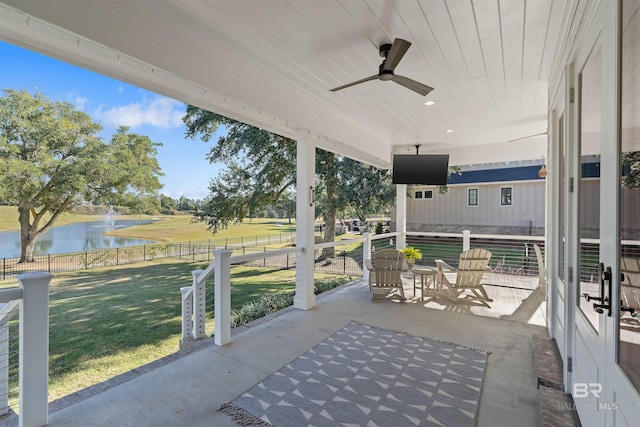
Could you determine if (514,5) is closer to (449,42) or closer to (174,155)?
(449,42)

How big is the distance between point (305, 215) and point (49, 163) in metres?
2.95

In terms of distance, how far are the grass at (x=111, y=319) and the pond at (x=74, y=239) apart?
33 cm

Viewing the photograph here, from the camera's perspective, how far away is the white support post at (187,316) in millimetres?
3748

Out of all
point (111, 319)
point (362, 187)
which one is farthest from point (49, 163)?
point (362, 187)

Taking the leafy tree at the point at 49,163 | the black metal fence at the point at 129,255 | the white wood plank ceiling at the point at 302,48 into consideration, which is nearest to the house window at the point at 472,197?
the white wood plank ceiling at the point at 302,48

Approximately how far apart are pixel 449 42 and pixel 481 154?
500 cm

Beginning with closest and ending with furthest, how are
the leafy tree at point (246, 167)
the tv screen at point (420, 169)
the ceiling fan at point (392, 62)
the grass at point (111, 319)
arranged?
the ceiling fan at point (392, 62) < the grass at point (111, 319) < the tv screen at point (420, 169) < the leafy tree at point (246, 167)

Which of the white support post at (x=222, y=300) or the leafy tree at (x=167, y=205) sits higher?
the leafy tree at (x=167, y=205)

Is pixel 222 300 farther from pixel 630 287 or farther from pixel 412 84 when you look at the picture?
pixel 630 287

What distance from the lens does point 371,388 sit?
253cm

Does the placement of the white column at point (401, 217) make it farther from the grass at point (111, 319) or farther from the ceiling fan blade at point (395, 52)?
the ceiling fan blade at point (395, 52)

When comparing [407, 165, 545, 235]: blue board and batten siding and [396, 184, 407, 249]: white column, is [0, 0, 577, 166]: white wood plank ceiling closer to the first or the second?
[396, 184, 407, 249]: white column

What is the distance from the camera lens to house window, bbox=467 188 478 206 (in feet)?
40.7

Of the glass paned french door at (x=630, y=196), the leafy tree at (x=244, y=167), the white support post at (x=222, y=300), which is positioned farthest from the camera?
the leafy tree at (x=244, y=167)
